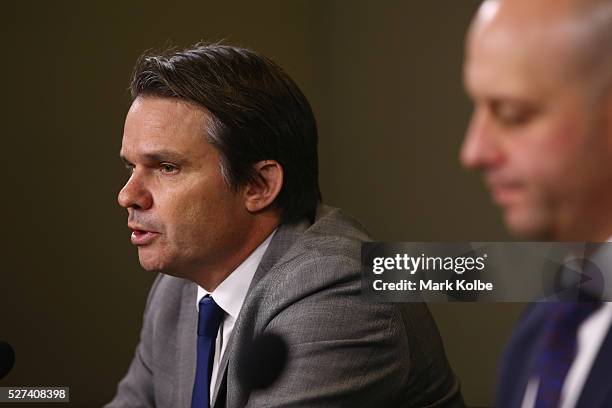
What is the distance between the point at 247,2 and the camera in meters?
1.57

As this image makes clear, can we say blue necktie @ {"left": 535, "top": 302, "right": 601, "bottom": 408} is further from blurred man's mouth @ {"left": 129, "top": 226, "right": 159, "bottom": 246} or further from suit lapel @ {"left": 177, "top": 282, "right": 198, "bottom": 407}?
suit lapel @ {"left": 177, "top": 282, "right": 198, "bottom": 407}

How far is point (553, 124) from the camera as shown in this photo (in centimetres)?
79

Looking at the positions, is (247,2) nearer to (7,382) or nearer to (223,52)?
(223,52)

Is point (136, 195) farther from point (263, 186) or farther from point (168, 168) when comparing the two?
point (263, 186)

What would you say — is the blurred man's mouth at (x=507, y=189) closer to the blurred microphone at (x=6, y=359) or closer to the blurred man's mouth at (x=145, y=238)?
the blurred man's mouth at (x=145, y=238)

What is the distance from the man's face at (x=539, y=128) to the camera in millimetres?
790

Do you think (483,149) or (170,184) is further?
(170,184)

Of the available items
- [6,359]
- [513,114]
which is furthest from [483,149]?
[6,359]

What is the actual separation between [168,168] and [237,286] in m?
0.22

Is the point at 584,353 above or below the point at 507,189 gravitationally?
below

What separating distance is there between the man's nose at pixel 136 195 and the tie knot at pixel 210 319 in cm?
19

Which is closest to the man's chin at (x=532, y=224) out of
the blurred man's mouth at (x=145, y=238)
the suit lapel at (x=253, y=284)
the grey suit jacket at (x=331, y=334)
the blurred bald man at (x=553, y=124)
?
the blurred bald man at (x=553, y=124)

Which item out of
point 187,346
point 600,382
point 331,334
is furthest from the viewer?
point 187,346

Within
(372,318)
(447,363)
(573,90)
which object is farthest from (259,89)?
(573,90)
